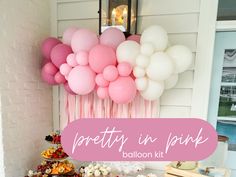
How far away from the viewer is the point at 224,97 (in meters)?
1.56

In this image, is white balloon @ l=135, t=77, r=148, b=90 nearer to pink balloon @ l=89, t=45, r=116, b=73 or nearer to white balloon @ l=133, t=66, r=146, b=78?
white balloon @ l=133, t=66, r=146, b=78

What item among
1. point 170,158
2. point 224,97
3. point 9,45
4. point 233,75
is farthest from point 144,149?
point 9,45

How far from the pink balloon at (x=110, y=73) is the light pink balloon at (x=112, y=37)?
15 cm

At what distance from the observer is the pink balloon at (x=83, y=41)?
1.14 meters

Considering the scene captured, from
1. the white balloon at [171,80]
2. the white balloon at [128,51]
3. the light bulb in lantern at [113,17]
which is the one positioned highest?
the light bulb in lantern at [113,17]

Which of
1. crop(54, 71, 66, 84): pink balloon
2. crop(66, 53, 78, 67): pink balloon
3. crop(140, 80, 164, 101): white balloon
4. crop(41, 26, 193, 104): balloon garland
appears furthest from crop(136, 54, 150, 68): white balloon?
crop(54, 71, 66, 84): pink balloon

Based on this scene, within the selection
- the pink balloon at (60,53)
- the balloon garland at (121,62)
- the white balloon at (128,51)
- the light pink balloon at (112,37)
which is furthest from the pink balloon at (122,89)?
the pink balloon at (60,53)

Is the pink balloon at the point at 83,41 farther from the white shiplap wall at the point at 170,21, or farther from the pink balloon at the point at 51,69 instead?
the white shiplap wall at the point at 170,21

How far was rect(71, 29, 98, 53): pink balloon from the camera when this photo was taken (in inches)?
44.8

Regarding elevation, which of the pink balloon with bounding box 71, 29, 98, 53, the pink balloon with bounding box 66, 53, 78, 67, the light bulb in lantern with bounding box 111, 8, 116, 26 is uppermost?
the light bulb in lantern with bounding box 111, 8, 116, 26

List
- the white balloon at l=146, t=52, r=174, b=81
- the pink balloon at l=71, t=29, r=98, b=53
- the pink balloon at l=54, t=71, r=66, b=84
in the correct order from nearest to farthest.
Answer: the white balloon at l=146, t=52, r=174, b=81, the pink balloon at l=71, t=29, r=98, b=53, the pink balloon at l=54, t=71, r=66, b=84

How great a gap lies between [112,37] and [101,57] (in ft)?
0.52

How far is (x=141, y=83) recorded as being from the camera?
1106 mm

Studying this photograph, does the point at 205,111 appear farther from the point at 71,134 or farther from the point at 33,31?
the point at 33,31
